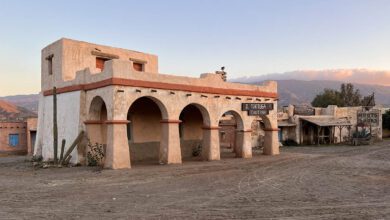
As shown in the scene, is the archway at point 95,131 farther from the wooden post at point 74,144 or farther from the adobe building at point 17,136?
the adobe building at point 17,136

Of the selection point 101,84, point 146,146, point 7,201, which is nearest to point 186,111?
point 146,146

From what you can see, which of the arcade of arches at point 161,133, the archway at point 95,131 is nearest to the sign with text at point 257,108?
the arcade of arches at point 161,133

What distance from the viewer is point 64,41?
19969 millimetres

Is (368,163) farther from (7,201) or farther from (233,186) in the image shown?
(7,201)

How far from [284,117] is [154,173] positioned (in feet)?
77.6

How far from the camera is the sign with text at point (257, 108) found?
21831 millimetres

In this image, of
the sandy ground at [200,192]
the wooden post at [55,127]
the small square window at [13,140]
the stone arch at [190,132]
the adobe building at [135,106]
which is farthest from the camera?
the small square window at [13,140]

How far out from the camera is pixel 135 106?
67.6ft

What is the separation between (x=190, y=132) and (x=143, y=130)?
13.1 ft

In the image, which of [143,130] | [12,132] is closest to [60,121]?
[143,130]

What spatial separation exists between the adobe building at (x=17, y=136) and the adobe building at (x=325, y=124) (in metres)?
22.3

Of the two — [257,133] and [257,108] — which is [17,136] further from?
[257,108]

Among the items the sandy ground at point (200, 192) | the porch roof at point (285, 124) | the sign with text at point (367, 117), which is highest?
the sign with text at point (367, 117)

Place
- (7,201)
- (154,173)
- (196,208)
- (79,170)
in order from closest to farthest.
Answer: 1. (196,208)
2. (7,201)
3. (154,173)
4. (79,170)
